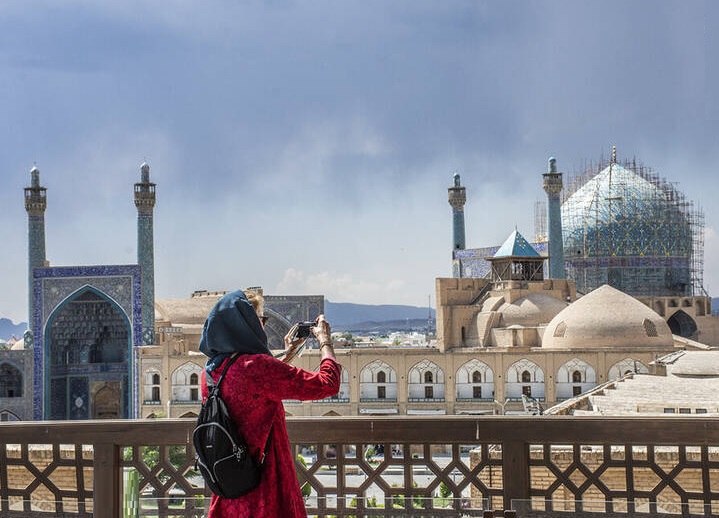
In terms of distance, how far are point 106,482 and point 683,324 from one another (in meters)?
36.4

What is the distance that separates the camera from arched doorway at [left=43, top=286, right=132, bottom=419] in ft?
90.2

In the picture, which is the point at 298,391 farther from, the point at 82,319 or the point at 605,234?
the point at 605,234

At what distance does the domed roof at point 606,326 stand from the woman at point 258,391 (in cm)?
2328

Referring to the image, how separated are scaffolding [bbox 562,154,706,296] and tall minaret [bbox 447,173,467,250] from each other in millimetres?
5016

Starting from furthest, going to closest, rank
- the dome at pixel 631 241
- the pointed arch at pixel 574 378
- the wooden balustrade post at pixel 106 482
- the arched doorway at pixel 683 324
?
the dome at pixel 631 241 → the arched doorway at pixel 683 324 → the pointed arch at pixel 574 378 → the wooden balustrade post at pixel 106 482

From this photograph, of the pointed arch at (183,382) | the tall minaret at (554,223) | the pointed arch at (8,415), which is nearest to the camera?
the pointed arch at (183,382)

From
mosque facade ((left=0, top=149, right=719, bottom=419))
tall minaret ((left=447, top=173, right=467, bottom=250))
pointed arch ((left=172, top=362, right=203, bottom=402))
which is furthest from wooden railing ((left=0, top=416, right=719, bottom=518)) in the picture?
tall minaret ((left=447, top=173, right=467, bottom=250))

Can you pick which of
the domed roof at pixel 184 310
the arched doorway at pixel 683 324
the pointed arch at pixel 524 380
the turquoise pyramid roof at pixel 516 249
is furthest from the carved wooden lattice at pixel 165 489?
the arched doorway at pixel 683 324

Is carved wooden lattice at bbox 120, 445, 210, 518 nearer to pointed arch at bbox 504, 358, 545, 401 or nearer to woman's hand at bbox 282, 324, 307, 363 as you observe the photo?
woman's hand at bbox 282, 324, 307, 363

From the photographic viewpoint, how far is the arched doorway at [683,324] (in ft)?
121

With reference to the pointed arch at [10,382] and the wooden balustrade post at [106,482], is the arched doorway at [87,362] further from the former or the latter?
the wooden balustrade post at [106,482]

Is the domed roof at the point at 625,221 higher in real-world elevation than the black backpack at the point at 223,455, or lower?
higher

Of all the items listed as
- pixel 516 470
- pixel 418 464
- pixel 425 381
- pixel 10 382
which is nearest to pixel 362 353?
pixel 425 381

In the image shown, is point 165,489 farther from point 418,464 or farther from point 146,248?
point 146,248
